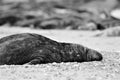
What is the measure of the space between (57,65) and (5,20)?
767 inches

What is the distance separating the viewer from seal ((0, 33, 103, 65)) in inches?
247

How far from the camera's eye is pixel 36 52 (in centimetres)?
643

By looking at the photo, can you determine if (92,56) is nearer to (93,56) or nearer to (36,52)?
(93,56)

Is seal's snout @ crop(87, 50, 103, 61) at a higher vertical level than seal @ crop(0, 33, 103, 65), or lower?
lower

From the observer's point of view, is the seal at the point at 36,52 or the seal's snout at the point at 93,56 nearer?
the seal at the point at 36,52

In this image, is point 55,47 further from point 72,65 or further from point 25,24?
point 25,24

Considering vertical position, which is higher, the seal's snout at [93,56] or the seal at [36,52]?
the seal at [36,52]

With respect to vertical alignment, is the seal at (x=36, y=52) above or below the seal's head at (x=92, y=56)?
above

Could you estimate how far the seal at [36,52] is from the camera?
6273mm

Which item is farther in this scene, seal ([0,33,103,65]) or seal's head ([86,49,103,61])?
seal's head ([86,49,103,61])

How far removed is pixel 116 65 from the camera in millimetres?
6422

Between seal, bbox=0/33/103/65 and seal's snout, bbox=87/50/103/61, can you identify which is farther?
seal's snout, bbox=87/50/103/61

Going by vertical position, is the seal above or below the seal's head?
above

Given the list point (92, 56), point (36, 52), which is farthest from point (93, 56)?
point (36, 52)
